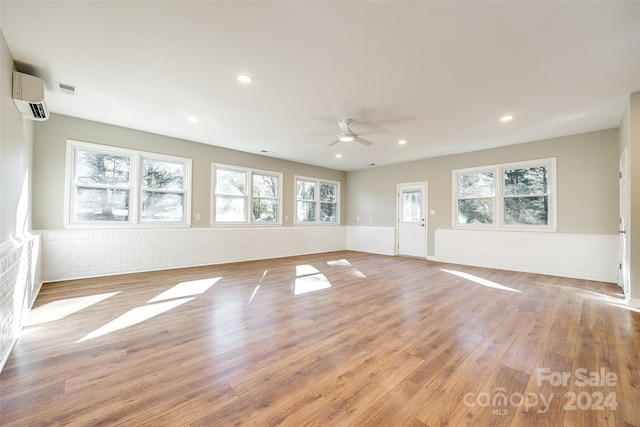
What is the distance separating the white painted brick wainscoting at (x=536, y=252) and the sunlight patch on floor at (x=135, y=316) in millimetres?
5974

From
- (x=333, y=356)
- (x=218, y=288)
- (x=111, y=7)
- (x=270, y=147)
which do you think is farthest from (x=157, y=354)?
(x=270, y=147)

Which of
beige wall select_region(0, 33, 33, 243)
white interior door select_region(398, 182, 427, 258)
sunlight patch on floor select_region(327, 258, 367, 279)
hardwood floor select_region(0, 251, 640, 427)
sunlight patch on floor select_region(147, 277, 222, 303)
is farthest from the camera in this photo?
white interior door select_region(398, 182, 427, 258)

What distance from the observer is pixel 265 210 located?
7203mm

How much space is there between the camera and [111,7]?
211 cm

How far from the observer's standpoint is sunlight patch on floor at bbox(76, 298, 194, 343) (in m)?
2.57

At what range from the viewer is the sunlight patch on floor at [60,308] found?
284cm

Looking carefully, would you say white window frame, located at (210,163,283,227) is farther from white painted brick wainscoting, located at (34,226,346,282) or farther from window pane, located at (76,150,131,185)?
window pane, located at (76,150,131,185)

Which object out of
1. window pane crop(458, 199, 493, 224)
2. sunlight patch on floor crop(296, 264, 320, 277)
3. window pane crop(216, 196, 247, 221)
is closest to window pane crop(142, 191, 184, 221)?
window pane crop(216, 196, 247, 221)

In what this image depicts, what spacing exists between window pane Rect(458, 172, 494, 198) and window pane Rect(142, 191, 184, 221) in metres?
6.62

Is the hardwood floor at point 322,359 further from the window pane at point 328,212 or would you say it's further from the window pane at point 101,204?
the window pane at point 328,212

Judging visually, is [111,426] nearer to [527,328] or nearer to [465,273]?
[527,328]

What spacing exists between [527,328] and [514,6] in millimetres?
2935

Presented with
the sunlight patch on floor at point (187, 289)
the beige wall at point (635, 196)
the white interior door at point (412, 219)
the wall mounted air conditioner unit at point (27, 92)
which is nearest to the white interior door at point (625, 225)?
the beige wall at point (635, 196)

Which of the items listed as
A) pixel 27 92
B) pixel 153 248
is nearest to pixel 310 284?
pixel 153 248
